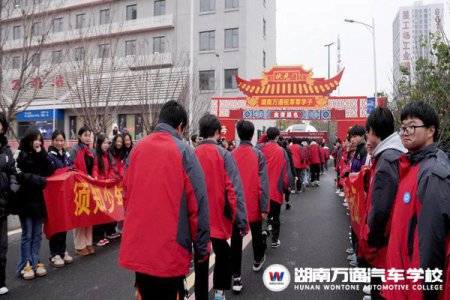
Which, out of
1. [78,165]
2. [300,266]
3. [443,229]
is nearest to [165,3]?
[78,165]

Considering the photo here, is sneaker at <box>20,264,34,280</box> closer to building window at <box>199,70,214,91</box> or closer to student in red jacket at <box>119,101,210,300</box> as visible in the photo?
student in red jacket at <box>119,101,210,300</box>

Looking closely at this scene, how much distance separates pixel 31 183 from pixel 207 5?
24.1 m

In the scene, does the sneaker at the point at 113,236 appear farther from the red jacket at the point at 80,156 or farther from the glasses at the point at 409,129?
the glasses at the point at 409,129

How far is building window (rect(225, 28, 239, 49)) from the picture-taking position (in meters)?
24.4

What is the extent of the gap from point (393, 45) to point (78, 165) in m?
26.0

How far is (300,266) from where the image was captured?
459 centimetres

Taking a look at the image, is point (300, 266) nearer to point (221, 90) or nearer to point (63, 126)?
point (221, 90)

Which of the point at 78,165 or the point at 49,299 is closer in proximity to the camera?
the point at 49,299

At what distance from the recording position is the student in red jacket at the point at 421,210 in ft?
5.98

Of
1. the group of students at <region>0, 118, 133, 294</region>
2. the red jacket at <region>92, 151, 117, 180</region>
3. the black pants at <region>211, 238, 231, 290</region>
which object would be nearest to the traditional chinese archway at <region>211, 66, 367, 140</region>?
the red jacket at <region>92, 151, 117, 180</region>

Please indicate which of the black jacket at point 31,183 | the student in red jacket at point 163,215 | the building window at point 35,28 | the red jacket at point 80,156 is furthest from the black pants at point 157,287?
the building window at point 35,28

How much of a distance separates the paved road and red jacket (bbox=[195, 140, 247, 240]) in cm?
96

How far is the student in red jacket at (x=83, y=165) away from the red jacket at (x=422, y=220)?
4250mm

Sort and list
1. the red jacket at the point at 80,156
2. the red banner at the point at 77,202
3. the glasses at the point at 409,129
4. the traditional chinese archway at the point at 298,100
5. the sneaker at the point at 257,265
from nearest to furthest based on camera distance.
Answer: the glasses at the point at 409,129
the sneaker at the point at 257,265
the red banner at the point at 77,202
the red jacket at the point at 80,156
the traditional chinese archway at the point at 298,100
